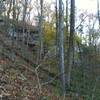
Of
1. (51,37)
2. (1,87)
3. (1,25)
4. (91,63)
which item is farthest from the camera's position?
(51,37)

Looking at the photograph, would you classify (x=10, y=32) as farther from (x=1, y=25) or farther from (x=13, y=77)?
(x=13, y=77)

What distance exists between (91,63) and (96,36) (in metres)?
17.6

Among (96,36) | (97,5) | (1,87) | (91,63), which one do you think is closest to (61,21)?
(91,63)

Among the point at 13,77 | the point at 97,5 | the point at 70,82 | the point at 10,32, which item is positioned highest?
the point at 97,5

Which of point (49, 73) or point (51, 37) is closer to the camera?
point (49, 73)

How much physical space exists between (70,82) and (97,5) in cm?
2775

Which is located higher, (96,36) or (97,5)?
(97,5)

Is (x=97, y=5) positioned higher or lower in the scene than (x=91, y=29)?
higher

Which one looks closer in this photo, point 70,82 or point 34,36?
point 70,82

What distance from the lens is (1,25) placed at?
32688mm

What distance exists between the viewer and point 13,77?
11.4 metres

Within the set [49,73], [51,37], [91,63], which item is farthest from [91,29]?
[49,73]

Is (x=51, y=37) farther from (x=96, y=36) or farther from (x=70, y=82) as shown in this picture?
(x=70, y=82)

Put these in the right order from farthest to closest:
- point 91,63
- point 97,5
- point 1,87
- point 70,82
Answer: point 97,5, point 91,63, point 70,82, point 1,87
